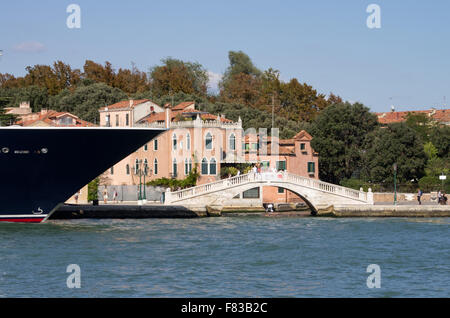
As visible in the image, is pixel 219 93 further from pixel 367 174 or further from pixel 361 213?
pixel 361 213

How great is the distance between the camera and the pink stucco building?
165 ft

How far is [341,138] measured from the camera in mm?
58062

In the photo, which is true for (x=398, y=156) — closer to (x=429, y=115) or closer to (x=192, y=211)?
(x=192, y=211)

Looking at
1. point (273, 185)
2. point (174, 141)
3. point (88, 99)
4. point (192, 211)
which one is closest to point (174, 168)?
point (174, 141)

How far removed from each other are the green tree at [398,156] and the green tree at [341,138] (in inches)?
107

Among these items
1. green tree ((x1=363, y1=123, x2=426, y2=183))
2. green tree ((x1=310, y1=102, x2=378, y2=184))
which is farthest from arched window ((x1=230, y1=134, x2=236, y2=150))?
green tree ((x1=363, y1=123, x2=426, y2=183))

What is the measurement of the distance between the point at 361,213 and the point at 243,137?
40.5 ft

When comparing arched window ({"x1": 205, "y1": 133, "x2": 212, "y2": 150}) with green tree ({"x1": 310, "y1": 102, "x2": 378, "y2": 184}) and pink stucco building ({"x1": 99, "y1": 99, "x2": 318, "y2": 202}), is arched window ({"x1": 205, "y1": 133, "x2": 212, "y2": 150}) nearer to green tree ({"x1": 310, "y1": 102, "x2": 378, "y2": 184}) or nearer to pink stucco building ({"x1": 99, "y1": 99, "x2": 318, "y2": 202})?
pink stucco building ({"x1": 99, "y1": 99, "x2": 318, "y2": 202})

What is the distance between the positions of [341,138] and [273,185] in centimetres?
1566

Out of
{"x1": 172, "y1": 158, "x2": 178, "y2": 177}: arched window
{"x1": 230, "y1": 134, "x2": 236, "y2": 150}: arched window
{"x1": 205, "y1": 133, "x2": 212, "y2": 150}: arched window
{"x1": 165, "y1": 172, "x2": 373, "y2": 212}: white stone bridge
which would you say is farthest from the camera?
{"x1": 230, "y1": 134, "x2": 236, "y2": 150}: arched window

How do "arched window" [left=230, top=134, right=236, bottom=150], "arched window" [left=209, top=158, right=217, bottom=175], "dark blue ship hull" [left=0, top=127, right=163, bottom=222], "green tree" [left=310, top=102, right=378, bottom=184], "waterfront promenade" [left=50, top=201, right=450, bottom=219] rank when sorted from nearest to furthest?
"dark blue ship hull" [left=0, top=127, right=163, bottom=222]
"waterfront promenade" [left=50, top=201, right=450, bottom=219]
"arched window" [left=209, top=158, right=217, bottom=175]
"arched window" [left=230, top=134, right=236, bottom=150]
"green tree" [left=310, top=102, right=378, bottom=184]

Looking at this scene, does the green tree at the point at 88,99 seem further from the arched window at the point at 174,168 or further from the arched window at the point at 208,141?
the arched window at the point at 208,141

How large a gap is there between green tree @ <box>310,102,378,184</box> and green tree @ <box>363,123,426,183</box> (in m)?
2.71
